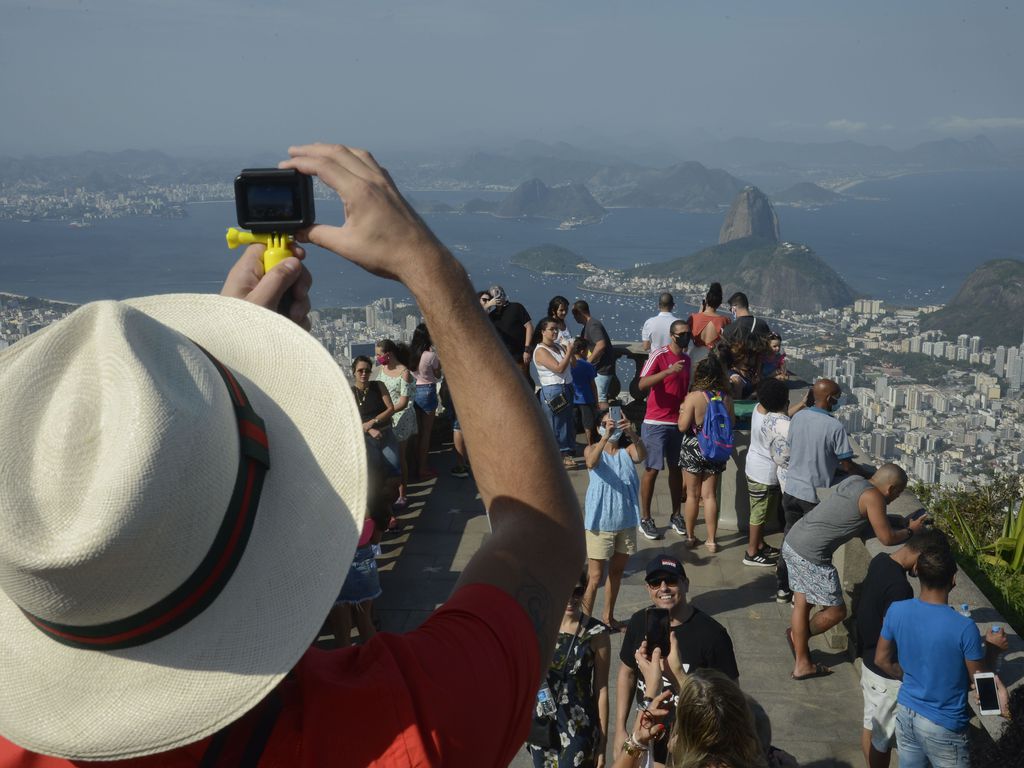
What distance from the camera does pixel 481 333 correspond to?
4.61 ft

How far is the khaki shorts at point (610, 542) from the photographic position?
6891mm

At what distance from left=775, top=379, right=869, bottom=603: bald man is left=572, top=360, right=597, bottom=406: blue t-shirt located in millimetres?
3150

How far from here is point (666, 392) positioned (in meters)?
8.65

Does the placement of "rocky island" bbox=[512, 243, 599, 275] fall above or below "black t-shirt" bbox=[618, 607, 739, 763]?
below

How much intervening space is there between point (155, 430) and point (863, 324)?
4692cm

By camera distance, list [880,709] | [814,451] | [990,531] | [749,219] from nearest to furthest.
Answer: [880,709] < [814,451] < [990,531] < [749,219]

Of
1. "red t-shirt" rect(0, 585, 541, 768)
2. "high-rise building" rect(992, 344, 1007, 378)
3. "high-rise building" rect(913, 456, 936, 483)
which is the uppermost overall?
"red t-shirt" rect(0, 585, 541, 768)

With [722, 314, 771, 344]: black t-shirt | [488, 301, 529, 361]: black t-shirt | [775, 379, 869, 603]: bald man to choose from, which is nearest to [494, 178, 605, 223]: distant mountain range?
[488, 301, 529, 361]: black t-shirt

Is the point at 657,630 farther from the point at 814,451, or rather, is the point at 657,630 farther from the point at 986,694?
the point at 814,451

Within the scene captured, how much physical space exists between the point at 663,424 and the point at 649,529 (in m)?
1.02

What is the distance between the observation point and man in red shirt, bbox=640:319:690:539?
28.4 ft

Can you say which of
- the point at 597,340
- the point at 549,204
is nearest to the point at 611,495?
the point at 597,340

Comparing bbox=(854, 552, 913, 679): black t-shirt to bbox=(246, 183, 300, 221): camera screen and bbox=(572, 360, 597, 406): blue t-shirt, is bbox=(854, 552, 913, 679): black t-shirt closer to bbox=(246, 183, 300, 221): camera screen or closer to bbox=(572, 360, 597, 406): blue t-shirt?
bbox=(246, 183, 300, 221): camera screen

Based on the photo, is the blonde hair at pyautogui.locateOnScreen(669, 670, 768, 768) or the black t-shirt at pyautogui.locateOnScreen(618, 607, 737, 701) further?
the black t-shirt at pyautogui.locateOnScreen(618, 607, 737, 701)
